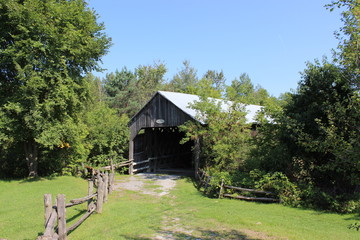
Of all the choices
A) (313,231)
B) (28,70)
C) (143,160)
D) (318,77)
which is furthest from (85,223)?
(143,160)

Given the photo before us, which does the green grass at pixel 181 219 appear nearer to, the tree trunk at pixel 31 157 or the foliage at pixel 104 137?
the tree trunk at pixel 31 157

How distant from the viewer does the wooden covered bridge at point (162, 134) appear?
1897cm

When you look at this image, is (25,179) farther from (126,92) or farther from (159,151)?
(126,92)

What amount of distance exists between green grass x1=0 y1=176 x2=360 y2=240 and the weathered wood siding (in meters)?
6.33

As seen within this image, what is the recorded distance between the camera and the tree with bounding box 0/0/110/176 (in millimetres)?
14625

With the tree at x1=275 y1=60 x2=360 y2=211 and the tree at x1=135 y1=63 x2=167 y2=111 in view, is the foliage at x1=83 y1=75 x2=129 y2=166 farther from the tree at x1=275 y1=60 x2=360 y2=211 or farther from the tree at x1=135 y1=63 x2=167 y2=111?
the tree at x1=135 y1=63 x2=167 y2=111

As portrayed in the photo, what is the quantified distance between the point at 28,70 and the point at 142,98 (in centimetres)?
3298

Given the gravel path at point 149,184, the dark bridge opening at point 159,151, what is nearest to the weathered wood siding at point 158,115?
the dark bridge opening at point 159,151

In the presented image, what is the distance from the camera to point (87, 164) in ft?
68.4

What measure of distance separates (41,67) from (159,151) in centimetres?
1277

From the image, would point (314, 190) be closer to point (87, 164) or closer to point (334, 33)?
point (334, 33)

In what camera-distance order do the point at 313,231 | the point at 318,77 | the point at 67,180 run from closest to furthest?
the point at 313,231 → the point at 318,77 → the point at 67,180

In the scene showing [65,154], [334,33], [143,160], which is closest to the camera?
[334,33]

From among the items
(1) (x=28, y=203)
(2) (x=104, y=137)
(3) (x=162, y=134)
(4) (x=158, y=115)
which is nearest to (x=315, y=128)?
(4) (x=158, y=115)
